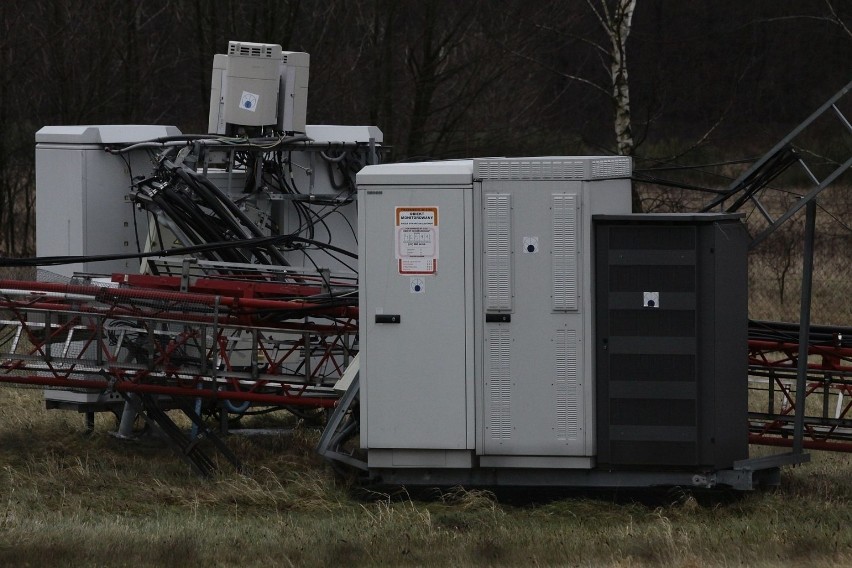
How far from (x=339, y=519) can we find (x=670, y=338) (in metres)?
2.45

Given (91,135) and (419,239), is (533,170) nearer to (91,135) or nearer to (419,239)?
(419,239)

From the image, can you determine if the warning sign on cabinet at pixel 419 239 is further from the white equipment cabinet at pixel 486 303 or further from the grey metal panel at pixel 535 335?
the grey metal panel at pixel 535 335

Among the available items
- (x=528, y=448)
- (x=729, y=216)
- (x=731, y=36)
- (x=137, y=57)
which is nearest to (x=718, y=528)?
(x=528, y=448)

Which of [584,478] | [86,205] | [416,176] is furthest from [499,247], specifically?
[86,205]

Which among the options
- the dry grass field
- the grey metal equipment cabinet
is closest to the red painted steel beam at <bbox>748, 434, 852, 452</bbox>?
the dry grass field

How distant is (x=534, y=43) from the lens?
2162 cm

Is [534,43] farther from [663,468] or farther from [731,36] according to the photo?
[663,468]

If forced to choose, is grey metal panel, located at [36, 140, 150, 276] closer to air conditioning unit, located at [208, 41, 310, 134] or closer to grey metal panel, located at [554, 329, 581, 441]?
air conditioning unit, located at [208, 41, 310, 134]

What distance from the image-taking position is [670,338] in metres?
8.34

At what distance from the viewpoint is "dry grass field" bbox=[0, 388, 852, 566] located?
23.5 ft

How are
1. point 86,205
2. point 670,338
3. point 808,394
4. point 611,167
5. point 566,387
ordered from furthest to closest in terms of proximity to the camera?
1. point 86,205
2. point 808,394
3. point 611,167
4. point 566,387
5. point 670,338

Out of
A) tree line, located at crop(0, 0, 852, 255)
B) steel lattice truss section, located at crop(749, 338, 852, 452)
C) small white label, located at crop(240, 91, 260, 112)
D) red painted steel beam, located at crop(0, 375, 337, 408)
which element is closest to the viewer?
steel lattice truss section, located at crop(749, 338, 852, 452)

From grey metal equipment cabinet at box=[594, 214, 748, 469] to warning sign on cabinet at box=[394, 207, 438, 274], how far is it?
42.2 inches

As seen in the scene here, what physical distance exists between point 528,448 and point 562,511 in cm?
51
